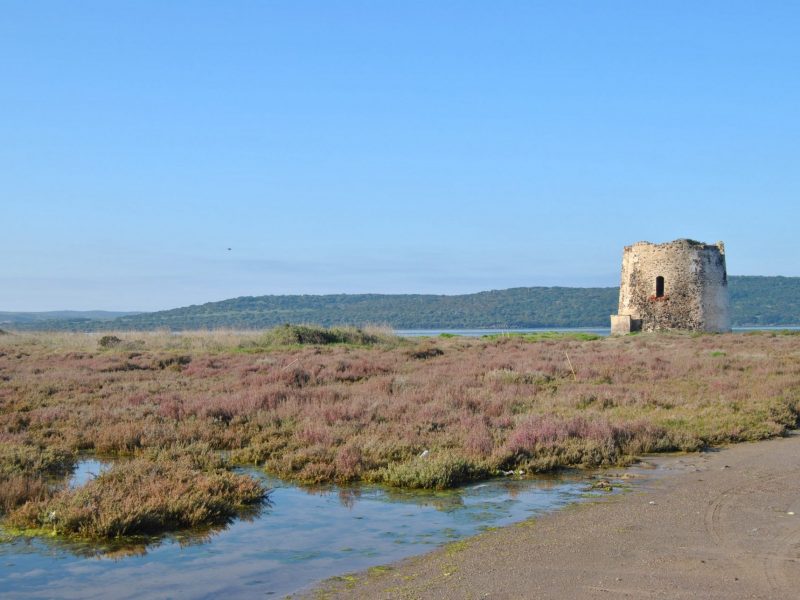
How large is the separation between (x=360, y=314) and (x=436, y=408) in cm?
11921

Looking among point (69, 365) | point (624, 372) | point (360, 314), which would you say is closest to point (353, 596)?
point (624, 372)

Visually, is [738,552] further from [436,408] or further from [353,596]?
[436,408]

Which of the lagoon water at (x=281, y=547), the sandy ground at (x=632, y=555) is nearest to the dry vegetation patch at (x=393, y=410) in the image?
the lagoon water at (x=281, y=547)

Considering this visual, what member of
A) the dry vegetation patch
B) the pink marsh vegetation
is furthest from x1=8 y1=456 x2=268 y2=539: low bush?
the pink marsh vegetation

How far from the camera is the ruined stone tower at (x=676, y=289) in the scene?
143 feet

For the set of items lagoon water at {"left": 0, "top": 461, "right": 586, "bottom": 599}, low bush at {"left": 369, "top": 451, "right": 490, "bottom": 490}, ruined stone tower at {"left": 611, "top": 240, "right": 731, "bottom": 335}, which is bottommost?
lagoon water at {"left": 0, "top": 461, "right": 586, "bottom": 599}

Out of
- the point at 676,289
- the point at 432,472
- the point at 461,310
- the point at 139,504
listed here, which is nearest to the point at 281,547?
the point at 139,504

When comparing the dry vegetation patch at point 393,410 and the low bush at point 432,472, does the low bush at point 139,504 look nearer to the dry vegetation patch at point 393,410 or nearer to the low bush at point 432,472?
the dry vegetation patch at point 393,410

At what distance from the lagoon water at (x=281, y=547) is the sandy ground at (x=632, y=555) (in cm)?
49

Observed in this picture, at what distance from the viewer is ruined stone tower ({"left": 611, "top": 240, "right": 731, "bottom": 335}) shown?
43594 mm

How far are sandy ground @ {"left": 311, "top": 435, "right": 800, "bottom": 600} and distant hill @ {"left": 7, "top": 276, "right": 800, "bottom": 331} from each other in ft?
307

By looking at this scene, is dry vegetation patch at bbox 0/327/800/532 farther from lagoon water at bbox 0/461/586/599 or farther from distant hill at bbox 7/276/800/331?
distant hill at bbox 7/276/800/331

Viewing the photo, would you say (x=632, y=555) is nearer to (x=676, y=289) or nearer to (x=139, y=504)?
(x=139, y=504)

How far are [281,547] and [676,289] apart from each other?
130ft
